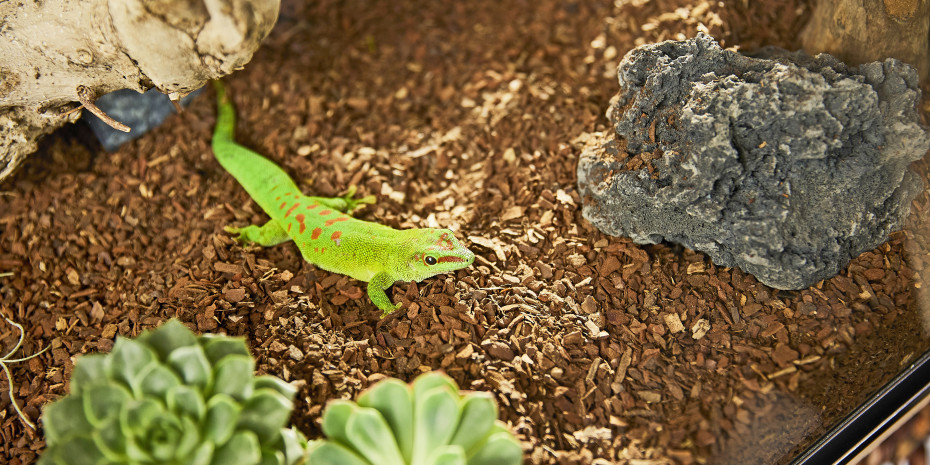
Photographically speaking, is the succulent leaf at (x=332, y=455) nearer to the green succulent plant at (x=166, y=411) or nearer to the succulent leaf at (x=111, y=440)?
the green succulent plant at (x=166, y=411)

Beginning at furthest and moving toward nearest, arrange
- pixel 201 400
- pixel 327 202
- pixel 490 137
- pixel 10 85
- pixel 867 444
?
1. pixel 490 137
2. pixel 327 202
3. pixel 10 85
4. pixel 867 444
5. pixel 201 400

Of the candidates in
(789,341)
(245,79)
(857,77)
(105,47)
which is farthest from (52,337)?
(857,77)

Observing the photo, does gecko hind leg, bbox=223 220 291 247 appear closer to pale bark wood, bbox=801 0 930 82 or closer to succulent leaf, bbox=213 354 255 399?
succulent leaf, bbox=213 354 255 399

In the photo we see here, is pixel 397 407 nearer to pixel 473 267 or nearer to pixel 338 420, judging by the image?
pixel 338 420

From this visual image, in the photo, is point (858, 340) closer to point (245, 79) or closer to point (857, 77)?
point (857, 77)

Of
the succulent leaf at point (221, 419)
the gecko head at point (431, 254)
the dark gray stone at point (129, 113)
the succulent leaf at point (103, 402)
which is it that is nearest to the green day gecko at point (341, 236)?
the gecko head at point (431, 254)

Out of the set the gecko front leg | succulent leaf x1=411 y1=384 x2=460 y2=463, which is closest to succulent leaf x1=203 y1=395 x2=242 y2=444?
succulent leaf x1=411 y1=384 x2=460 y2=463
